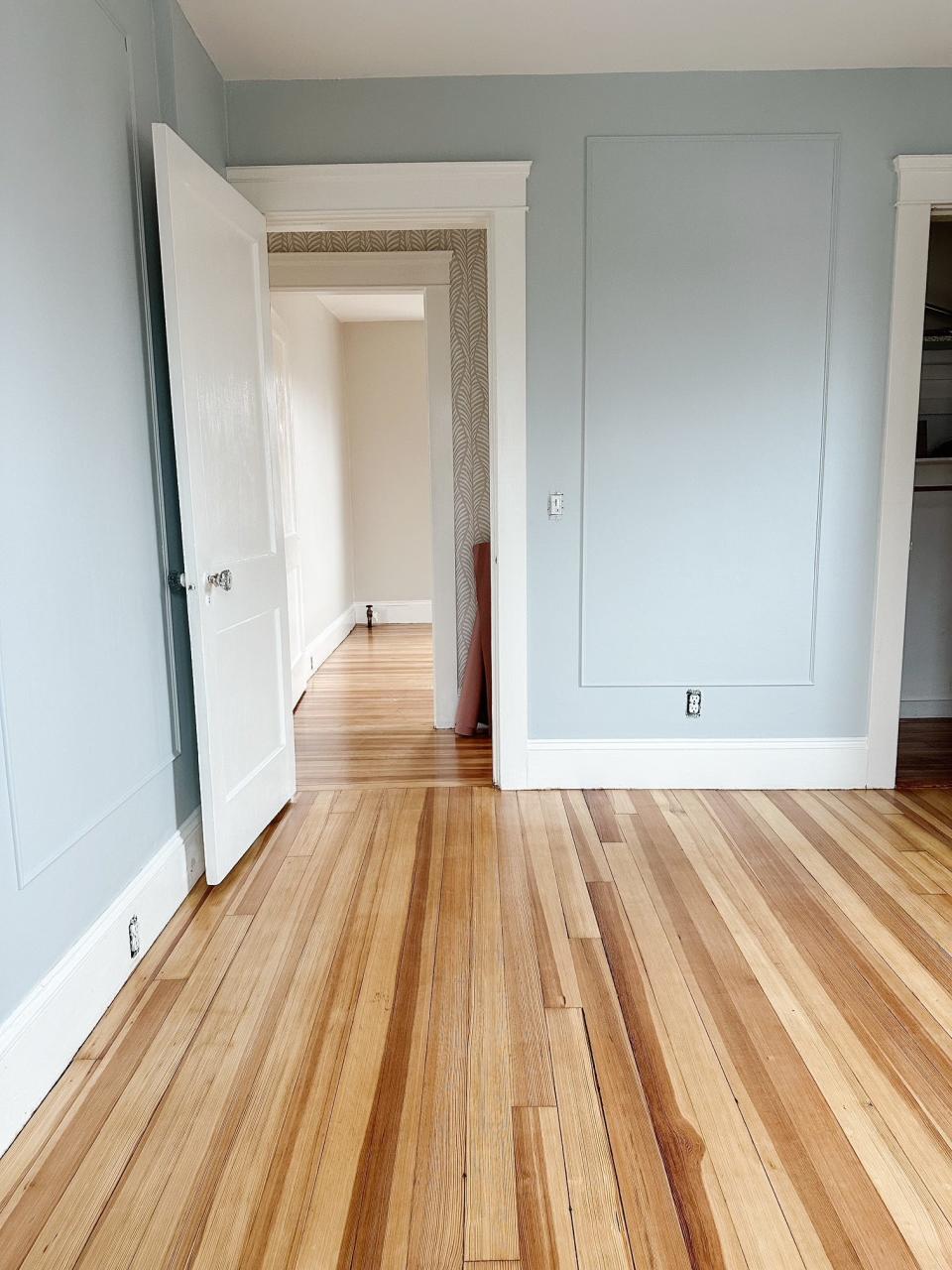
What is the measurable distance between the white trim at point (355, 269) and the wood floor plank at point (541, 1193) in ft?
12.7

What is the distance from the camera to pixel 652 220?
3.43 m

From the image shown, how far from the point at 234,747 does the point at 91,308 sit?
1.41m

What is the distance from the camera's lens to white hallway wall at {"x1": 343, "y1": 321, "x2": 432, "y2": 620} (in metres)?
8.12

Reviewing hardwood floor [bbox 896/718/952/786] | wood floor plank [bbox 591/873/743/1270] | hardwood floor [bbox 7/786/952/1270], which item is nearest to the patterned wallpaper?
hardwood floor [bbox 7/786/952/1270]

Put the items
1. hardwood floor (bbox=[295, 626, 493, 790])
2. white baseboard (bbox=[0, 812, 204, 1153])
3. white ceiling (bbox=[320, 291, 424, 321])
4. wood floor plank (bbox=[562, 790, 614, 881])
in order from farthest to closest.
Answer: white ceiling (bbox=[320, 291, 424, 321]), hardwood floor (bbox=[295, 626, 493, 790]), wood floor plank (bbox=[562, 790, 614, 881]), white baseboard (bbox=[0, 812, 204, 1153])

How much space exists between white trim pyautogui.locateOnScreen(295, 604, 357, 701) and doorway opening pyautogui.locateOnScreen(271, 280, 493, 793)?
0.05 feet

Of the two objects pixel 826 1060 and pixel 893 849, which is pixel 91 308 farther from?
pixel 893 849

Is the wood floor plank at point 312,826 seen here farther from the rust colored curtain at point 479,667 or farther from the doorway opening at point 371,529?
the rust colored curtain at point 479,667

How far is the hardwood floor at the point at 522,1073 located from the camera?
5.04 ft

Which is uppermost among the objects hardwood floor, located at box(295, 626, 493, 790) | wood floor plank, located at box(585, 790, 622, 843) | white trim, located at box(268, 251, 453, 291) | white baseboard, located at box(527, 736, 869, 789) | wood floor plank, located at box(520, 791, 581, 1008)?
white trim, located at box(268, 251, 453, 291)

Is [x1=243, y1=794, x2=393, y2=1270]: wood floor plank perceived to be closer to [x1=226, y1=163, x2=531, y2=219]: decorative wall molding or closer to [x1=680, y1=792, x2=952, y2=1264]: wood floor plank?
[x1=680, y1=792, x2=952, y2=1264]: wood floor plank

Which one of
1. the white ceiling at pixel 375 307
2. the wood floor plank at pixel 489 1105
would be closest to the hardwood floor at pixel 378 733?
the wood floor plank at pixel 489 1105

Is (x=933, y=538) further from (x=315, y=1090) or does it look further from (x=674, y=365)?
(x=315, y=1090)

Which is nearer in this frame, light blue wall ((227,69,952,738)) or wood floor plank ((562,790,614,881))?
wood floor plank ((562,790,614,881))
